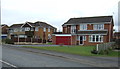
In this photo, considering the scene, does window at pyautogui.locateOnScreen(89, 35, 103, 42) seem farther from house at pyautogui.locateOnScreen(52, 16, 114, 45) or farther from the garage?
the garage

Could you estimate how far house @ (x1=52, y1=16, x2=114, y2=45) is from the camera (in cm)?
4334

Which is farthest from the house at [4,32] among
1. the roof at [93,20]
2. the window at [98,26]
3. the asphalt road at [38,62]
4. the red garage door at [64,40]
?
the asphalt road at [38,62]

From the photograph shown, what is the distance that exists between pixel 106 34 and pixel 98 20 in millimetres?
5863

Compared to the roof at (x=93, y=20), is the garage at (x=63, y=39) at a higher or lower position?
lower

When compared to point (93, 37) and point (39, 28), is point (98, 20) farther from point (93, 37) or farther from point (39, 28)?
point (39, 28)

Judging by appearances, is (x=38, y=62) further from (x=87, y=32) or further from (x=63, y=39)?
(x=63, y=39)

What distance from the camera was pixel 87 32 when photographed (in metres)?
45.3

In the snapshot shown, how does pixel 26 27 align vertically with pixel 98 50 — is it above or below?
above

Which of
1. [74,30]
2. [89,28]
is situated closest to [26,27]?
[74,30]

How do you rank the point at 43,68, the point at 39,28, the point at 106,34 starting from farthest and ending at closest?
the point at 39,28, the point at 106,34, the point at 43,68

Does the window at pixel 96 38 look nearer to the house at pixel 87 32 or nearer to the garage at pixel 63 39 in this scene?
the house at pixel 87 32

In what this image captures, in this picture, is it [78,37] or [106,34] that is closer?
[106,34]

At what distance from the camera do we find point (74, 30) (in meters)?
49.0

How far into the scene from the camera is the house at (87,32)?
4334 centimetres
